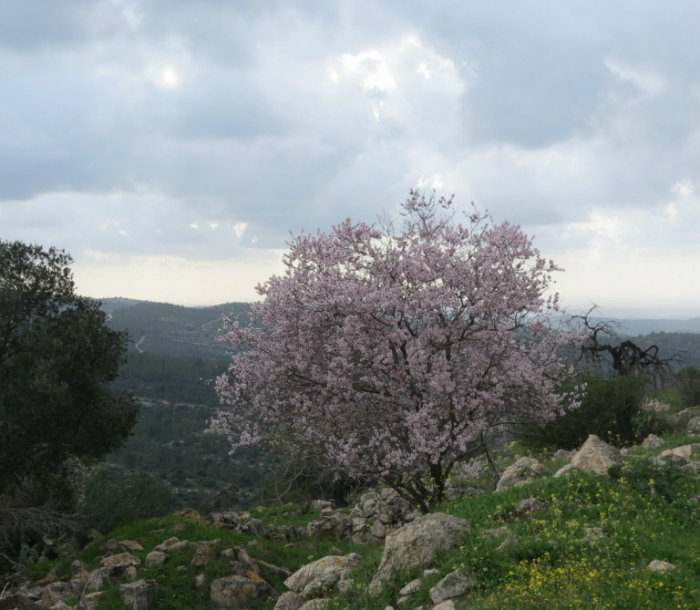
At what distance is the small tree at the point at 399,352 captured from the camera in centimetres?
1583

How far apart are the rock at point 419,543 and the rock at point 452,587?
99cm

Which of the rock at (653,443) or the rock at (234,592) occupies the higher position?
the rock at (653,443)

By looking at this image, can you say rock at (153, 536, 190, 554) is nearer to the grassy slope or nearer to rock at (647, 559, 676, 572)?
the grassy slope

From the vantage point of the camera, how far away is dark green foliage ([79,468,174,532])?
26.4 meters

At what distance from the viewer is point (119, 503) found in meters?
27.2

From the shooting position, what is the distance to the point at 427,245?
55.5 feet

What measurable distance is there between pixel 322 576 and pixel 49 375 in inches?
430

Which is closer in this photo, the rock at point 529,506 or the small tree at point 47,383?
the rock at point 529,506

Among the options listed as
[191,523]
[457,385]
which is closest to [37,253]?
[191,523]

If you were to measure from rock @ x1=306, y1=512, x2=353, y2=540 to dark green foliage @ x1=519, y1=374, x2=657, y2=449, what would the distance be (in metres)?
8.77

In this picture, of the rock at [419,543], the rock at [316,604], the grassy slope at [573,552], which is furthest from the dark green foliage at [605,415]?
the rock at [316,604]

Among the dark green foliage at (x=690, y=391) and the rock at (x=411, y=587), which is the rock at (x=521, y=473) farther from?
the dark green foliage at (x=690, y=391)

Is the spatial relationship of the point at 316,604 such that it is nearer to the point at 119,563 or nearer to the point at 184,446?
the point at 119,563

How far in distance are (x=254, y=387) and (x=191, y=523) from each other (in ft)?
22.5
